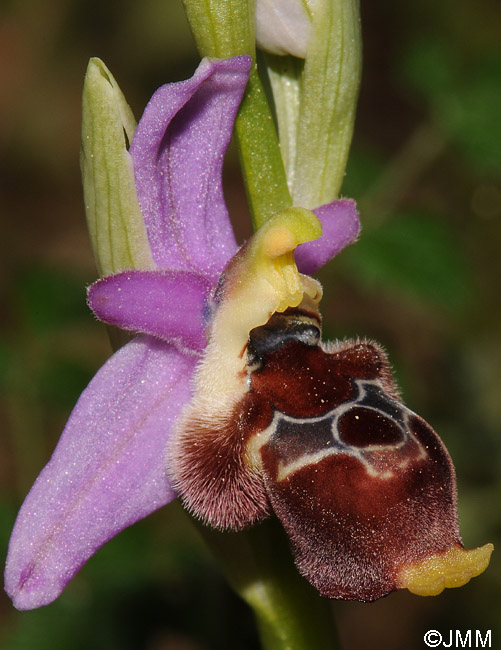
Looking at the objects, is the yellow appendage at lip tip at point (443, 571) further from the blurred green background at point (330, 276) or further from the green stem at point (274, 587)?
the blurred green background at point (330, 276)

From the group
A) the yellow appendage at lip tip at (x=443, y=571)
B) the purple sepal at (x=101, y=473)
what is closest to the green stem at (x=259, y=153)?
the purple sepal at (x=101, y=473)

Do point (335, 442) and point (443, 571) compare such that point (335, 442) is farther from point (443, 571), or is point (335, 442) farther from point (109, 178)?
point (109, 178)

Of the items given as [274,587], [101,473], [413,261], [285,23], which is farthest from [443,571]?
[413,261]

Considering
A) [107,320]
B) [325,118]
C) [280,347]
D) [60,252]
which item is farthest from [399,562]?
[60,252]

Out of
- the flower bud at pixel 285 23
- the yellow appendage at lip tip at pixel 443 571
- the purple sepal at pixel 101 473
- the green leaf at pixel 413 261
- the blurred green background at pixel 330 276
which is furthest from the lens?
the blurred green background at pixel 330 276

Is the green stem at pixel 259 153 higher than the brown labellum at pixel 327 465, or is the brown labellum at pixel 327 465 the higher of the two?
the green stem at pixel 259 153

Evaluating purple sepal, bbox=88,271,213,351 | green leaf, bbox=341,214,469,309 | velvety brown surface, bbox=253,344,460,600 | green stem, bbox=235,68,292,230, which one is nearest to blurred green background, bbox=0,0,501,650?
green leaf, bbox=341,214,469,309

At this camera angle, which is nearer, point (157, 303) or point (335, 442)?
point (335, 442)
